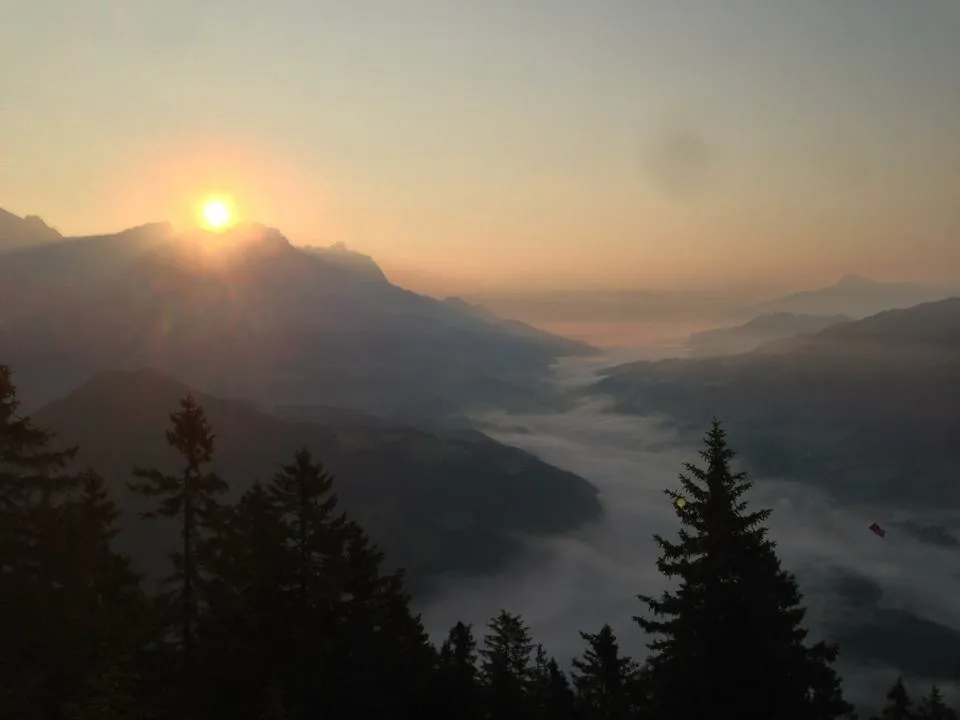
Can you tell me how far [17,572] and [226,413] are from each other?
603ft

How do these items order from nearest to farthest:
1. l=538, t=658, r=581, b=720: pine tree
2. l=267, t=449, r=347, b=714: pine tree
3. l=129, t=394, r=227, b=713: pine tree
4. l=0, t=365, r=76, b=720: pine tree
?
l=0, t=365, r=76, b=720: pine tree → l=267, t=449, r=347, b=714: pine tree → l=129, t=394, r=227, b=713: pine tree → l=538, t=658, r=581, b=720: pine tree

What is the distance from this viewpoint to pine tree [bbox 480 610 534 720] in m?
21.8

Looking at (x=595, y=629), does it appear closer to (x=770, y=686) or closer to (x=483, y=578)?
(x=483, y=578)

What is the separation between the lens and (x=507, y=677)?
27594 mm

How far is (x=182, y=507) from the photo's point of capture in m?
25.8

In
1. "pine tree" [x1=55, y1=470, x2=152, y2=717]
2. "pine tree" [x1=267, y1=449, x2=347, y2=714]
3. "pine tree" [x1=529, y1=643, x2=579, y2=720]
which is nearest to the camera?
"pine tree" [x1=55, y1=470, x2=152, y2=717]

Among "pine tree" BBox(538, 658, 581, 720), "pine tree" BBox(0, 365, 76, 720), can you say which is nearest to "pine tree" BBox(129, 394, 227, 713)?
"pine tree" BBox(0, 365, 76, 720)

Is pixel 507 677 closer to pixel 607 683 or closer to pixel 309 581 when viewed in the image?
pixel 607 683

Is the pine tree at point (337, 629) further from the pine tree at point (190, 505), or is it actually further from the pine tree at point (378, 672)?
the pine tree at point (190, 505)

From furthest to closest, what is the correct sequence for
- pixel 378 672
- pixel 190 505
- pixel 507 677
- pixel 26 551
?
1. pixel 507 677
2. pixel 190 505
3. pixel 26 551
4. pixel 378 672

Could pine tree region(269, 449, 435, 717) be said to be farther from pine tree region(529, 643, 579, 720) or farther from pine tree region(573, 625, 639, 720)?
pine tree region(573, 625, 639, 720)

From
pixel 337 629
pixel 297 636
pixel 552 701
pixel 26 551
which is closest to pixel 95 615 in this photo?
pixel 26 551

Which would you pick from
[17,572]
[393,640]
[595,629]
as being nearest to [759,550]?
[393,640]

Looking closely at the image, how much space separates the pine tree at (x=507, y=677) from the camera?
2176 centimetres
